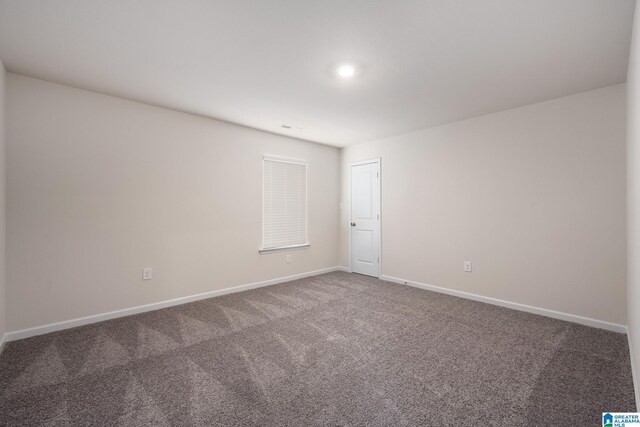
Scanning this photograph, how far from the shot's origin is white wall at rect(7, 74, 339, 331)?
267cm

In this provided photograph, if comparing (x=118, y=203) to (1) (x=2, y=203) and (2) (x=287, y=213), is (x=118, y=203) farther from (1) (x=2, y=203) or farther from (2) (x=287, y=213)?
(2) (x=287, y=213)

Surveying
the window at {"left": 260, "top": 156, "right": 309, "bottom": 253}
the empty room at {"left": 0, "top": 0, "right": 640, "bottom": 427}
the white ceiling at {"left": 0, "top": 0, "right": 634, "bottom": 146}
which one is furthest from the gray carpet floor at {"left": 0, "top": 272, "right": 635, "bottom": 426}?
the white ceiling at {"left": 0, "top": 0, "right": 634, "bottom": 146}

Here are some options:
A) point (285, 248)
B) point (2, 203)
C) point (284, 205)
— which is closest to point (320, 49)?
point (284, 205)

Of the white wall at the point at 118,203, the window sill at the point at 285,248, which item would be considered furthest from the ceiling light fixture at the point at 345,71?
the window sill at the point at 285,248

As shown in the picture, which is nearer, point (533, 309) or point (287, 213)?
point (533, 309)

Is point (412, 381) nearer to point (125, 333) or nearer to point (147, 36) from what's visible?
point (125, 333)

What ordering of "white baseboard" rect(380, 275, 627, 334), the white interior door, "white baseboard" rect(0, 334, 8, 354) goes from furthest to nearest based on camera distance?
1. the white interior door
2. "white baseboard" rect(380, 275, 627, 334)
3. "white baseboard" rect(0, 334, 8, 354)

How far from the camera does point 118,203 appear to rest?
10.3 ft

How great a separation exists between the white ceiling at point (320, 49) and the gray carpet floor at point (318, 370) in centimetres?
242

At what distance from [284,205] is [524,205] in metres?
3.32

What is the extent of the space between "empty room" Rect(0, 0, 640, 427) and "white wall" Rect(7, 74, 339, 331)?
0.02 metres

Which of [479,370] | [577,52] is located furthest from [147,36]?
[479,370]

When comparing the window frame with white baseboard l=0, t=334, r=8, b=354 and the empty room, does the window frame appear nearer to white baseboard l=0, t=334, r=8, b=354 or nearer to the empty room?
the empty room

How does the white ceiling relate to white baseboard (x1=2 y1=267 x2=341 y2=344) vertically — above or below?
above
